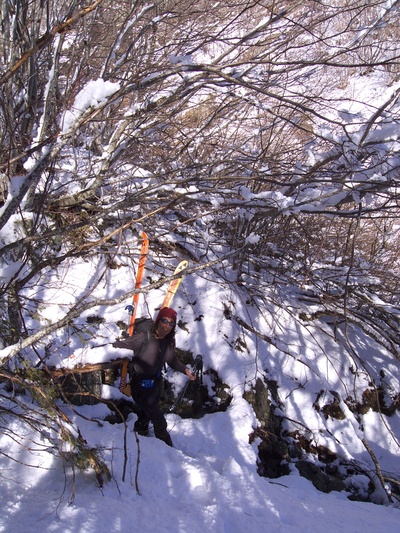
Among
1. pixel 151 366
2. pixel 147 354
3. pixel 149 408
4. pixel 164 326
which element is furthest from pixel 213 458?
pixel 164 326

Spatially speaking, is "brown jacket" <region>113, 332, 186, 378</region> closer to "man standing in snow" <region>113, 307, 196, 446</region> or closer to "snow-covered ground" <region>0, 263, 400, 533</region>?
"man standing in snow" <region>113, 307, 196, 446</region>

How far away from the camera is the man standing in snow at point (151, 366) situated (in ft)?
14.0

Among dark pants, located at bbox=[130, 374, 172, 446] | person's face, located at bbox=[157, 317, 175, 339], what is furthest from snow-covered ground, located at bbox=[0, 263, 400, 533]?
person's face, located at bbox=[157, 317, 175, 339]

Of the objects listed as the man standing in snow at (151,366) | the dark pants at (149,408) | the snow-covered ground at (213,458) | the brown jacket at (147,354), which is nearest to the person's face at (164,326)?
the man standing in snow at (151,366)

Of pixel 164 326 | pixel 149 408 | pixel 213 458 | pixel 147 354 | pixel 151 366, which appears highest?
pixel 164 326

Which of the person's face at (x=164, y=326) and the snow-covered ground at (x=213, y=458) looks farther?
the person's face at (x=164, y=326)

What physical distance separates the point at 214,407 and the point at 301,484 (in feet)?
4.24

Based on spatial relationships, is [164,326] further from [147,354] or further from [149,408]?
[149,408]

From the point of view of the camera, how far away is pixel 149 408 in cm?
428

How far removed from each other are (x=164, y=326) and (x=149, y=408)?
2.88 feet

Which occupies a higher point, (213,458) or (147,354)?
(147,354)

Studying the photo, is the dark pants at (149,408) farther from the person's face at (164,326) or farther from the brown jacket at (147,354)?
the person's face at (164,326)

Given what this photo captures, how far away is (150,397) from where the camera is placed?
14.1ft

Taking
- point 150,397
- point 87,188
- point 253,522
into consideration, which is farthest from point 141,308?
point 253,522
